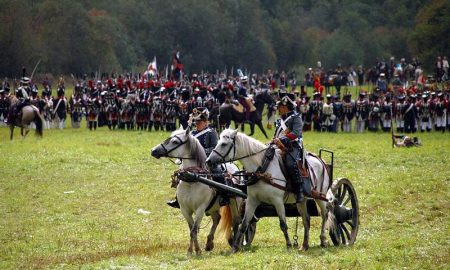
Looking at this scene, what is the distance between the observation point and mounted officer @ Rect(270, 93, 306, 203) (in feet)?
55.8

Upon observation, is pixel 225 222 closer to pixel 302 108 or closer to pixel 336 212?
pixel 336 212

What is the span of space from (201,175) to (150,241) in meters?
2.66

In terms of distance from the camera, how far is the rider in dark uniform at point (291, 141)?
1700cm

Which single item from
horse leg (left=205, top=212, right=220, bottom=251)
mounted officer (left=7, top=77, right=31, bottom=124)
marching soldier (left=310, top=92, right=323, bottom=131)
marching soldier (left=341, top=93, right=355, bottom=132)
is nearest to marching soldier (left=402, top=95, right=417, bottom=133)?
marching soldier (left=341, top=93, right=355, bottom=132)

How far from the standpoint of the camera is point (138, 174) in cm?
2833

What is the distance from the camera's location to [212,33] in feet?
283

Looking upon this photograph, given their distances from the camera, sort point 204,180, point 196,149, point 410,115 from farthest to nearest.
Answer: point 410,115 < point 196,149 < point 204,180

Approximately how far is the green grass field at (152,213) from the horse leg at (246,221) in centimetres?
28

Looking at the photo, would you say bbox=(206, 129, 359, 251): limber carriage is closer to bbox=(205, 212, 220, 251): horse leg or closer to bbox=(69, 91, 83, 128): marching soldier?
bbox=(205, 212, 220, 251): horse leg

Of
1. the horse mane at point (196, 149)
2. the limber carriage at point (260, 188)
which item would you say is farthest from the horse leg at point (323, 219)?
the horse mane at point (196, 149)

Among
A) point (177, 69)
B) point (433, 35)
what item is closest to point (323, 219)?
point (177, 69)

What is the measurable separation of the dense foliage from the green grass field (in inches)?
1437

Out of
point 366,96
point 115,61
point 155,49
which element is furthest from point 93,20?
point 366,96

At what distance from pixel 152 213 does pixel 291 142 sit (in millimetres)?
6566
